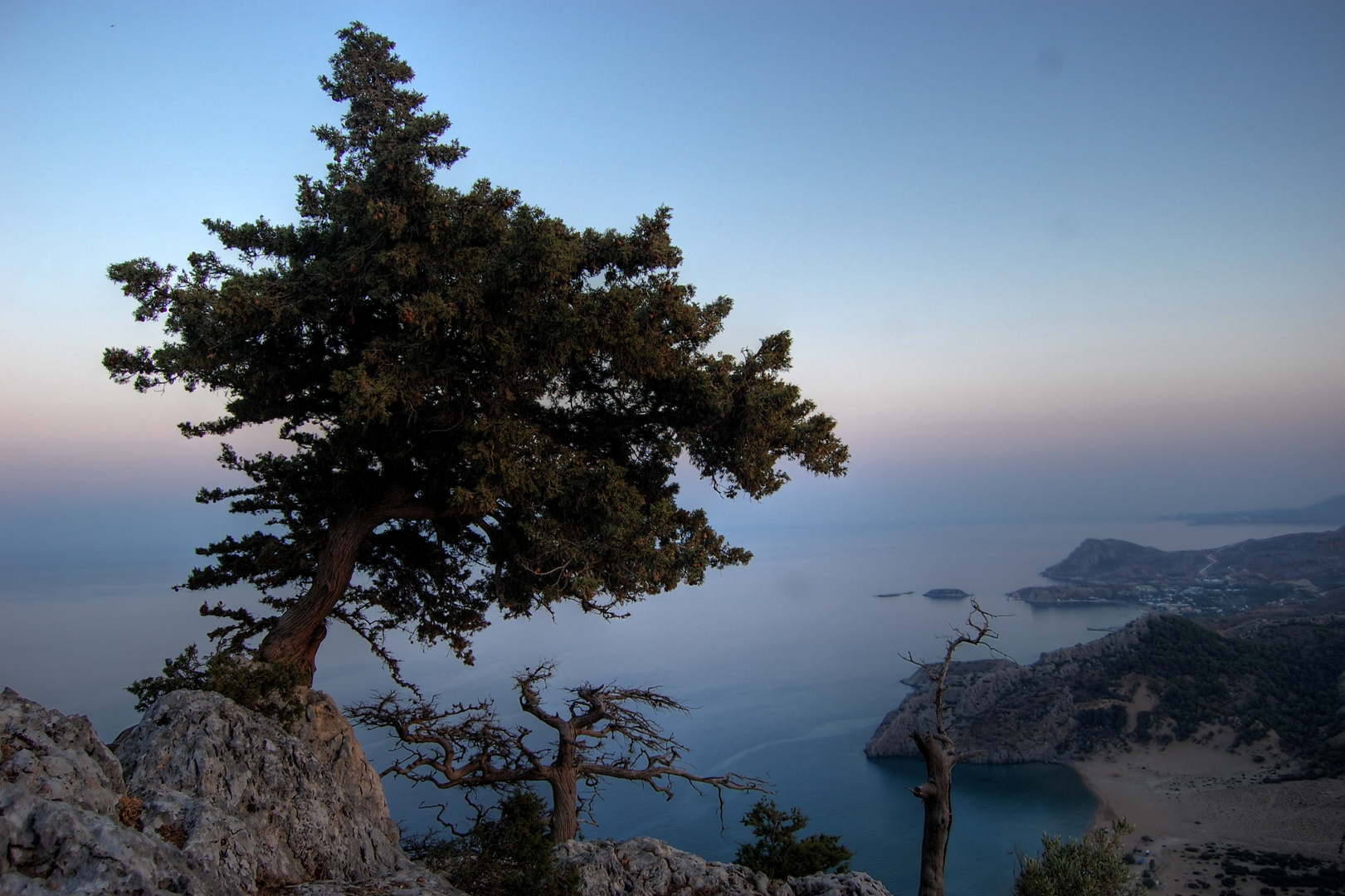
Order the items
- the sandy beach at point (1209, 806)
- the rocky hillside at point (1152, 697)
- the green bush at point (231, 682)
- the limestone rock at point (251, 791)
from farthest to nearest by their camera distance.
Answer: the rocky hillside at point (1152, 697), the sandy beach at point (1209, 806), the green bush at point (231, 682), the limestone rock at point (251, 791)

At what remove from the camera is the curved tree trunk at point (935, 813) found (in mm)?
9469

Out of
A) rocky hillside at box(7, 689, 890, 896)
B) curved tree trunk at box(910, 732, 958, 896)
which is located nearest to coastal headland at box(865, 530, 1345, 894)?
curved tree trunk at box(910, 732, 958, 896)

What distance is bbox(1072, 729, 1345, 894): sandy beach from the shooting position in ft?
91.4

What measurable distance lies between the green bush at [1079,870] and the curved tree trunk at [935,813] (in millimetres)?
1922

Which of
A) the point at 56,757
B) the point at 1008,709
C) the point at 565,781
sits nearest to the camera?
the point at 56,757

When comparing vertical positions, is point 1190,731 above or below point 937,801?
below

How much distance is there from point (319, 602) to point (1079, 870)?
11564 mm

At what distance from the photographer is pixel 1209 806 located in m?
32.9

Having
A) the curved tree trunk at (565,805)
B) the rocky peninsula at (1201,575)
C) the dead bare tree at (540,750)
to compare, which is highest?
the dead bare tree at (540,750)

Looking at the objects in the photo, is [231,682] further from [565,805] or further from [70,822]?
[565,805]

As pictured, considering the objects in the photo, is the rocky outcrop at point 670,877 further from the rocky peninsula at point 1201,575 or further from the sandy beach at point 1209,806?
the rocky peninsula at point 1201,575

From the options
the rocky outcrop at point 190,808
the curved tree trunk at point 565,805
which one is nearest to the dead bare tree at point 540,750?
the curved tree trunk at point 565,805

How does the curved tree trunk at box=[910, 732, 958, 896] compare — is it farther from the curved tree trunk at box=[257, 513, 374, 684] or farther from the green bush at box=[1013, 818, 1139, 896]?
the curved tree trunk at box=[257, 513, 374, 684]

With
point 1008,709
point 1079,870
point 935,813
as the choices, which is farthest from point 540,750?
point 1008,709
